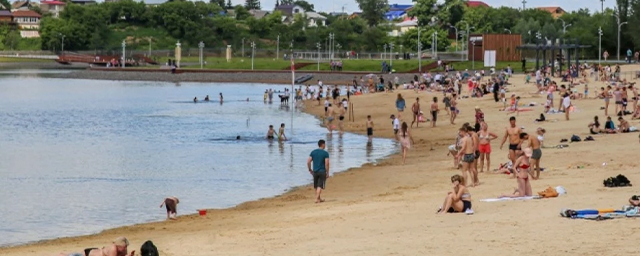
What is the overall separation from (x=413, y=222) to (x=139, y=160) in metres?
21.4

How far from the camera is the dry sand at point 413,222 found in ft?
55.3

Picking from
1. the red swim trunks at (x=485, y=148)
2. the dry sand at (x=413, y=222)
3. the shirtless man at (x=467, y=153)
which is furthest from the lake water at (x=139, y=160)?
the shirtless man at (x=467, y=153)

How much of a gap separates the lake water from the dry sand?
6.73 feet

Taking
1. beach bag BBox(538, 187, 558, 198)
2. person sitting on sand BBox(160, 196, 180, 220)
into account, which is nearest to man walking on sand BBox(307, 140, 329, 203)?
person sitting on sand BBox(160, 196, 180, 220)

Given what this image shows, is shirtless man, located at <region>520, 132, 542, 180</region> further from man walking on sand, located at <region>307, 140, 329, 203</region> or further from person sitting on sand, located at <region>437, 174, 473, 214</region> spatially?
person sitting on sand, located at <region>437, 174, 473, 214</region>

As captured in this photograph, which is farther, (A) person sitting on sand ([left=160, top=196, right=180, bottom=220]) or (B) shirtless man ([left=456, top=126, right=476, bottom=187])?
(A) person sitting on sand ([left=160, top=196, right=180, bottom=220])

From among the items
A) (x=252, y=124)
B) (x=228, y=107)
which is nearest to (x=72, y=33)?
(x=228, y=107)

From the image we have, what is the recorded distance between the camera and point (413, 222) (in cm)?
1934

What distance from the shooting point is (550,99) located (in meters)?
45.7

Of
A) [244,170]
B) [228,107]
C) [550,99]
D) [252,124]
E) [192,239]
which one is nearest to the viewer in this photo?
[192,239]

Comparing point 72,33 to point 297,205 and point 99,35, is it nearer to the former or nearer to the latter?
point 99,35

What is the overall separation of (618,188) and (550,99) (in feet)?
79.6

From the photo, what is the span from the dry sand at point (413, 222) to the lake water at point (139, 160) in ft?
6.73

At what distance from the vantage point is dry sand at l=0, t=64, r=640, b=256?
663 inches
